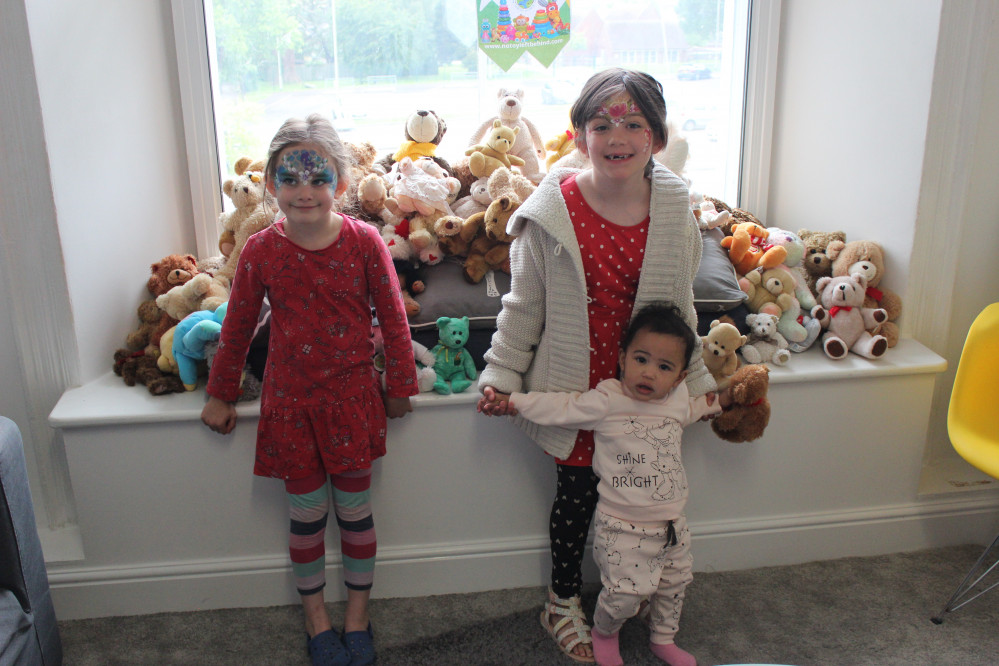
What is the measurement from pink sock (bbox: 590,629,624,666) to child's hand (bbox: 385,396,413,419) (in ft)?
1.85

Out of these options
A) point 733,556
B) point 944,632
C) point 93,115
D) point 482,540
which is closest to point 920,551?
point 944,632

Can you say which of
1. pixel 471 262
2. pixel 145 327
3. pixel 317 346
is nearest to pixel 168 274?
pixel 145 327

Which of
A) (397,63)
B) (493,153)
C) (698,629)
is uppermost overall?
(397,63)

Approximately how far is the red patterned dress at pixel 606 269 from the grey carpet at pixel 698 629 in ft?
1.86

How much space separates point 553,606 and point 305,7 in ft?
5.04

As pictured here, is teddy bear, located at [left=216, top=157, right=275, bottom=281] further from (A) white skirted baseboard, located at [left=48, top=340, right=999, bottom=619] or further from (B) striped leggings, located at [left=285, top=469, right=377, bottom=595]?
(B) striped leggings, located at [left=285, top=469, right=377, bottom=595]

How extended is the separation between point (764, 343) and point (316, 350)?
0.97 meters

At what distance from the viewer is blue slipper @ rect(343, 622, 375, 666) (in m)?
1.42

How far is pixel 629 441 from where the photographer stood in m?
1.32

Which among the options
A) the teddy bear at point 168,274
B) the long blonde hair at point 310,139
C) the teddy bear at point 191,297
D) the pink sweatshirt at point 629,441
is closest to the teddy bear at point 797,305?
the pink sweatshirt at point 629,441

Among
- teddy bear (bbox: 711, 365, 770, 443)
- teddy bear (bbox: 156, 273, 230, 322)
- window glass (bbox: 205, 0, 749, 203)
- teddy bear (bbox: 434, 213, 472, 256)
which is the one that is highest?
window glass (bbox: 205, 0, 749, 203)

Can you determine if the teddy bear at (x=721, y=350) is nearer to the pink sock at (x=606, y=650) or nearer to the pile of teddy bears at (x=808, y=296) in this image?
the pile of teddy bears at (x=808, y=296)

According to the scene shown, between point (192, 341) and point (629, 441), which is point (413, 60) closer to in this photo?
point (192, 341)

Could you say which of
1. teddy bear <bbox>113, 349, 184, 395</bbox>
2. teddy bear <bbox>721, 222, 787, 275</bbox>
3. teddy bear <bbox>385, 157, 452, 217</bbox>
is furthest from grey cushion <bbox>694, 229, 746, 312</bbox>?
teddy bear <bbox>113, 349, 184, 395</bbox>
